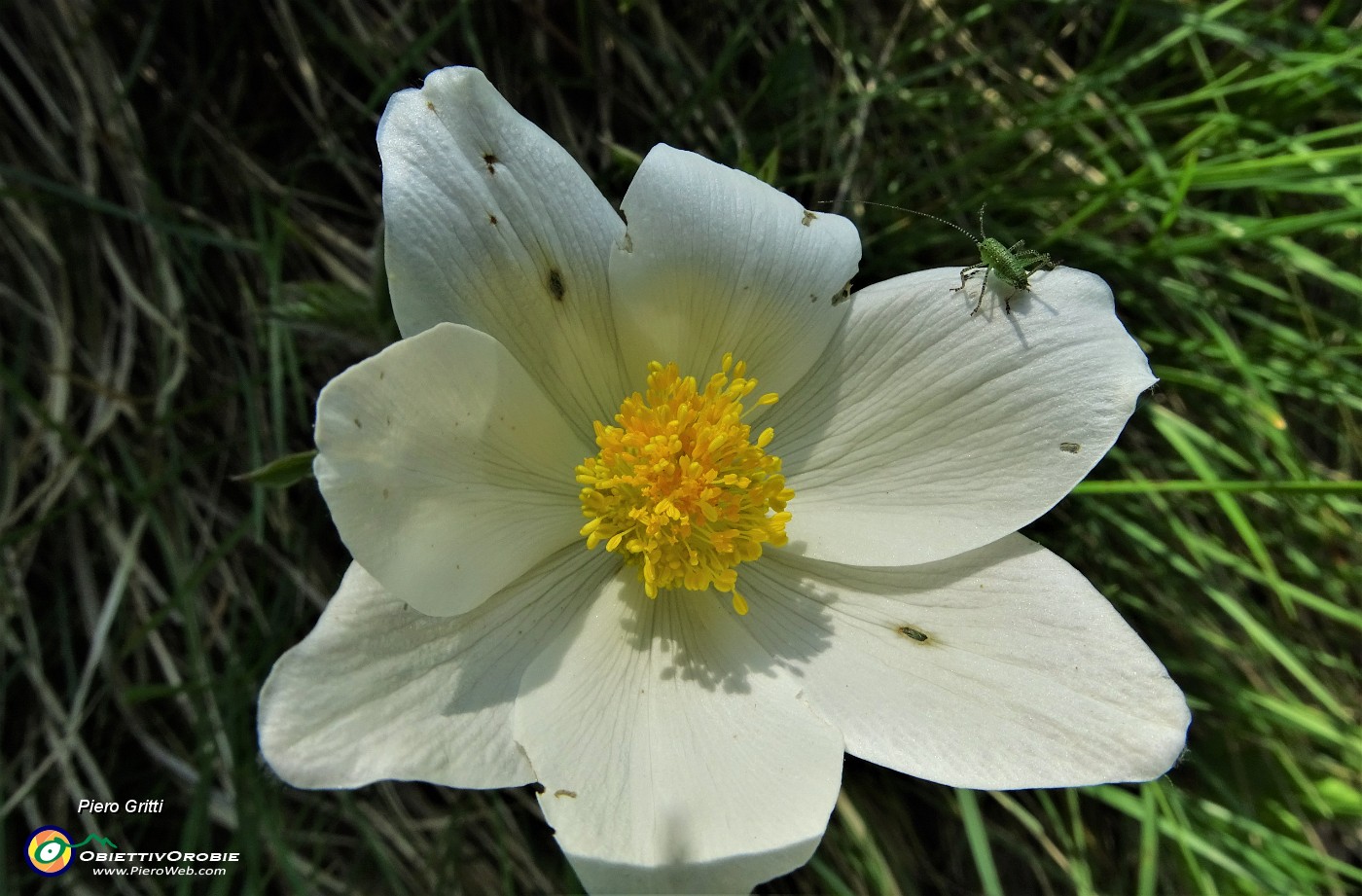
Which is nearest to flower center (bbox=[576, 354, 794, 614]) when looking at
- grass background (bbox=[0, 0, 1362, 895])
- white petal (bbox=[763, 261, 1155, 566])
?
white petal (bbox=[763, 261, 1155, 566])

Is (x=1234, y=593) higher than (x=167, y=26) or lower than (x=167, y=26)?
lower

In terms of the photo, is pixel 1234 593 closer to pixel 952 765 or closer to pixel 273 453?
pixel 952 765

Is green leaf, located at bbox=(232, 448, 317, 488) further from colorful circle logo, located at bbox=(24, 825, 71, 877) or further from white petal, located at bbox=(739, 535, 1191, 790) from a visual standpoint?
colorful circle logo, located at bbox=(24, 825, 71, 877)

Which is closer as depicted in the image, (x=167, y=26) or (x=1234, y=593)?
(x=167, y=26)

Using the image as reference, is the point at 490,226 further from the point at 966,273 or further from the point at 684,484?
the point at 966,273

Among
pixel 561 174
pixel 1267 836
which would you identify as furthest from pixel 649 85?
pixel 1267 836

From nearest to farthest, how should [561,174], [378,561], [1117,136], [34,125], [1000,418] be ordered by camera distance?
[378,561] < [561,174] < [1000,418] < [34,125] < [1117,136]

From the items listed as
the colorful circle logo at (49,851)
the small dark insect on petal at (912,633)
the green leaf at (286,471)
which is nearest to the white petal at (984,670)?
the small dark insect on petal at (912,633)

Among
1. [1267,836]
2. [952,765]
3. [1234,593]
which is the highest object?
[952,765]
